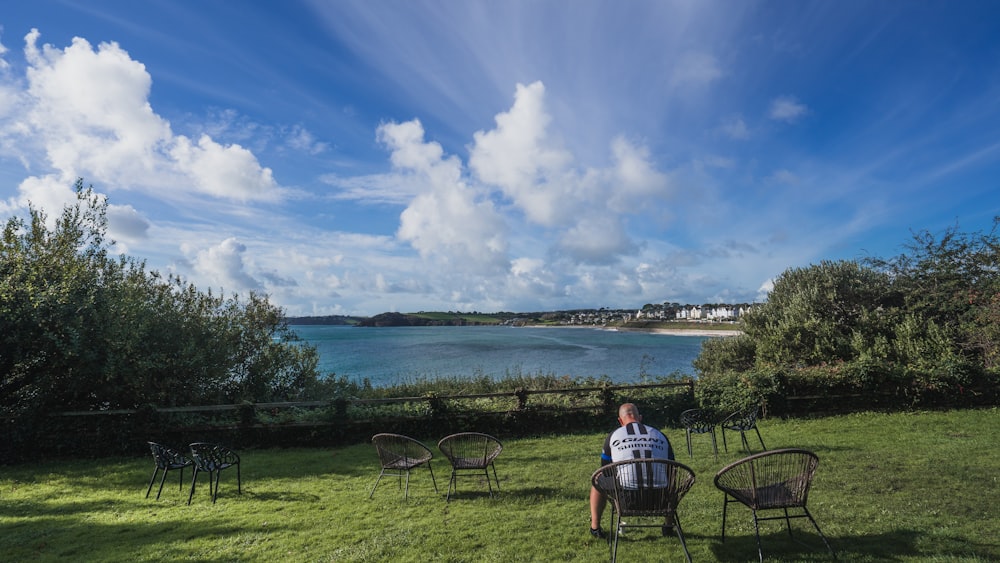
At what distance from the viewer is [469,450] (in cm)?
666

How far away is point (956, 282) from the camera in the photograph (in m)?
16.5

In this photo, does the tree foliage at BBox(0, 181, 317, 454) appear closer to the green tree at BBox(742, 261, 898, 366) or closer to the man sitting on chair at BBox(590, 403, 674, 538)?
the man sitting on chair at BBox(590, 403, 674, 538)

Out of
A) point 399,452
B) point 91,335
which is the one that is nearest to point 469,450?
point 399,452

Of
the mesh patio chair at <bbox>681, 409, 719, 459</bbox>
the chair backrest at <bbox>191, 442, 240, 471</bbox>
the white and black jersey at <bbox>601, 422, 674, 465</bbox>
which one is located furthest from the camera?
the mesh patio chair at <bbox>681, 409, 719, 459</bbox>

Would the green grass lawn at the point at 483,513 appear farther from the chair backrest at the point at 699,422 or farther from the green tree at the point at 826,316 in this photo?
the green tree at the point at 826,316

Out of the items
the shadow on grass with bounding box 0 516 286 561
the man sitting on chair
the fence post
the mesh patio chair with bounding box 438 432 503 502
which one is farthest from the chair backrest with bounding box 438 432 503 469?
the fence post

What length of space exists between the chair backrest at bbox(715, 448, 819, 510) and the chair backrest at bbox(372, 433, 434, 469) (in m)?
4.03

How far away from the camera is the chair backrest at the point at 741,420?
8102mm

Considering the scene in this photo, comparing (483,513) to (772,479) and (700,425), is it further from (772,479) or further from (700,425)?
→ (700,425)

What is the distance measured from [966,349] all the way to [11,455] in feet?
88.1

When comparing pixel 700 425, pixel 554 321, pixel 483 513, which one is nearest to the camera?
pixel 483 513

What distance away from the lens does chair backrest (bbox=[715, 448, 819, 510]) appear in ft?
14.0

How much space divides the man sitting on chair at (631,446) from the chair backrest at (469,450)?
1.88 meters

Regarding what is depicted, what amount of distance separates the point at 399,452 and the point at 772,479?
4823 millimetres
